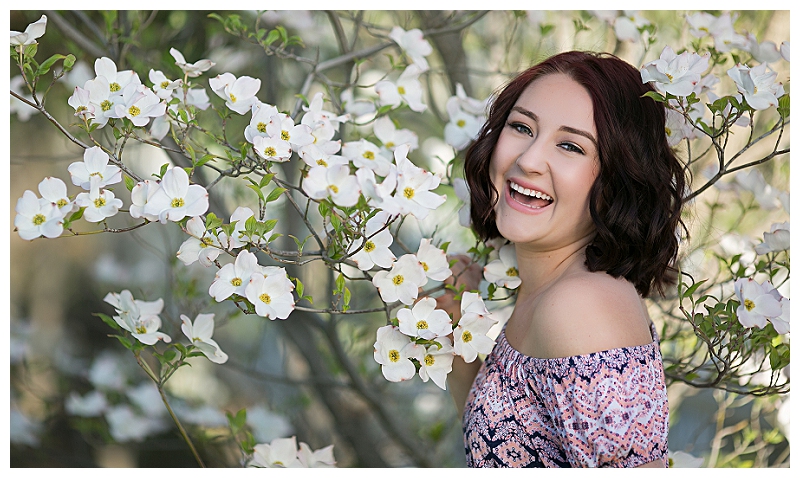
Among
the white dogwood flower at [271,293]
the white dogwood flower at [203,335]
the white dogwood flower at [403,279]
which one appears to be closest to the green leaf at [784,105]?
the white dogwood flower at [403,279]

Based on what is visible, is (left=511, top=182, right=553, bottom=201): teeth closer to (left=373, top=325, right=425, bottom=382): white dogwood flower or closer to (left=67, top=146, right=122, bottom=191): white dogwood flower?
(left=373, top=325, right=425, bottom=382): white dogwood flower

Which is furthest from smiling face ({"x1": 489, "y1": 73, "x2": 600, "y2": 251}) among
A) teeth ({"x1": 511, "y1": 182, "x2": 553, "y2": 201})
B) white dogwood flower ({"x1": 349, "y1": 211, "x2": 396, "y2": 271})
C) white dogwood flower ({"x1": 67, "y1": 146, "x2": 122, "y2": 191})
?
white dogwood flower ({"x1": 67, "y1": 146, "x2": 122, "y2": 191})

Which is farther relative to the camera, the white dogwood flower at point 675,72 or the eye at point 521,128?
the eye at point 521,128

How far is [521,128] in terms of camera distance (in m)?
0.99

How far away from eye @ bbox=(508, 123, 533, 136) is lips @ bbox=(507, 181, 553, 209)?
8 cm

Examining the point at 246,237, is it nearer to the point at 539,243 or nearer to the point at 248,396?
the point at 539,243

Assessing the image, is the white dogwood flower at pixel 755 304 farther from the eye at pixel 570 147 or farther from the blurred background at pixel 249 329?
the blurred background at pixel 249 329

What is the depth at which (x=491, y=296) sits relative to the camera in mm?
1083

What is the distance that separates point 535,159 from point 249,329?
1823mm

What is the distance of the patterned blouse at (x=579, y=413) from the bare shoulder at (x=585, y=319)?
1 cm

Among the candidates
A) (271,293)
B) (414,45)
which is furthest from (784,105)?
(271,293)

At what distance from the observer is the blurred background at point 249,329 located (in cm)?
173

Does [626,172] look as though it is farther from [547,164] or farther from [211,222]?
[211,222]
